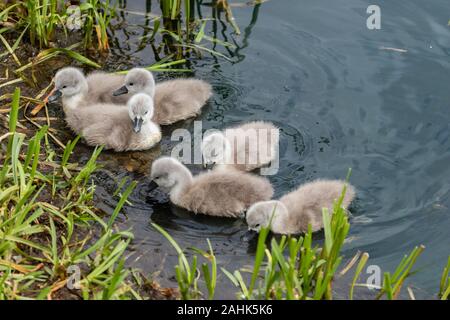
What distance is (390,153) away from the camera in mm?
6035

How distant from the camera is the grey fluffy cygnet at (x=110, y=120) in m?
5.99

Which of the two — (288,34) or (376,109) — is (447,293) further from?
(288,34)

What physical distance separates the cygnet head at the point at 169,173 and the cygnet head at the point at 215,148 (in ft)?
0.97

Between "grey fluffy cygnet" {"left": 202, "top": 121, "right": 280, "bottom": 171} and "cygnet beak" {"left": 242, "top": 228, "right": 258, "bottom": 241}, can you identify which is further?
"grey fluffy cygnet" {"left": 202, "top": 121, "right": 280, "bottom": 171}

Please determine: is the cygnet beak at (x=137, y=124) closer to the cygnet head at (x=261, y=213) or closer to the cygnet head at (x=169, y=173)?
the cygnet head at (x=169, y=173)

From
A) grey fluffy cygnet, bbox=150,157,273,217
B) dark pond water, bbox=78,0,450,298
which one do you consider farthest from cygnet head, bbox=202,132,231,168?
dark pond water, bbox=78,0,450,298

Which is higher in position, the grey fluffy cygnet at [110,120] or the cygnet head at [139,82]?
the cygnet head at [139,82]

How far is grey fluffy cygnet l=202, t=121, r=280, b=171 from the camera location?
5773mm

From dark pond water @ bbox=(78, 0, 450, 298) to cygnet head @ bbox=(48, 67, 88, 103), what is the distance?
0.63 meters

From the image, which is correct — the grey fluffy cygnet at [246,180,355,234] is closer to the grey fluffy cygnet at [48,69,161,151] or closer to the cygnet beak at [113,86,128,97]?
the grey fluffy cygnet at [48,69,161,151]

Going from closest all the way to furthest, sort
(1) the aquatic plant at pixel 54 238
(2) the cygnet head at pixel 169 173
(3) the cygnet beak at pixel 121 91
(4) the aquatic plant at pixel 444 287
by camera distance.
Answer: (1) the aquatic plant at pixel 54 238, (4) the aquatic plant at pixel 444 287, (2) the cygnet head at pixel 169 173, (3) the cygnet beak at pixel 121 91

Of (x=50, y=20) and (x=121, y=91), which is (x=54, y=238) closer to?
(x=121, y=91)

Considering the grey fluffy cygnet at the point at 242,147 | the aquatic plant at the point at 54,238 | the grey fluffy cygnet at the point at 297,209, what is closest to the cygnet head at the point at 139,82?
the grey fluffy cygnet at the point at 242,147
